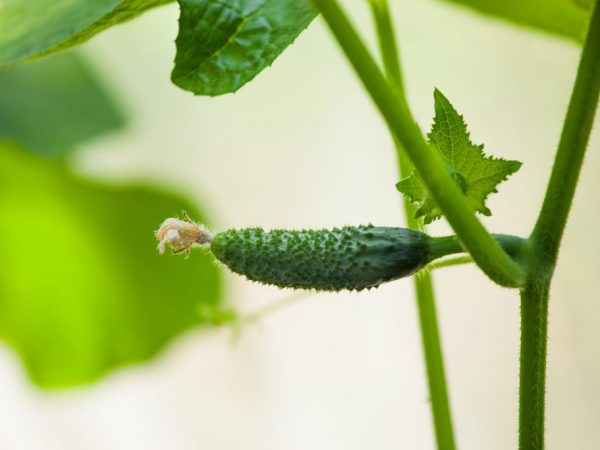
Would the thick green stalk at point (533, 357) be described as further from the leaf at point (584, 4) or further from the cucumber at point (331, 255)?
the leaf at point (584, 4)


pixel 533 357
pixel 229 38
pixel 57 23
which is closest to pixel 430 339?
pixel 533 357

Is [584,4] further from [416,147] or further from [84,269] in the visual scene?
[84,269]

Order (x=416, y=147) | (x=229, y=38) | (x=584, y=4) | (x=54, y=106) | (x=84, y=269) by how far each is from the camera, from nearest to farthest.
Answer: (x=416, y=147), (x=229, y=38), (x=584, y=4), (x=54, y=106), (x=84, y=269)

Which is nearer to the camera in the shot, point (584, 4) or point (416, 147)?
point (416, 147)

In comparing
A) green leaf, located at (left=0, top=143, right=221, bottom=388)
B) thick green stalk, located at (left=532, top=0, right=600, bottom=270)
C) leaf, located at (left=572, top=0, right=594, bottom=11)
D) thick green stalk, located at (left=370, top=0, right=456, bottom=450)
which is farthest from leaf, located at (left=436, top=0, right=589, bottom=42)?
green leaf, located at (left=0, top=143, right=221, bottom=388)

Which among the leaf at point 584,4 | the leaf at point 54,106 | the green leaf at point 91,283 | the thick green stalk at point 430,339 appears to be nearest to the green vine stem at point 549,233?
the thick green stalk at point 430,339

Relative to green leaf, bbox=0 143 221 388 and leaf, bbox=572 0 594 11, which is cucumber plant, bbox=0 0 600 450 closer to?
leaf, bbox=572 0 594 11

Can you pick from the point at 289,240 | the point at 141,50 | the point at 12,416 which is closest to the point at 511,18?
the point at 289,240
